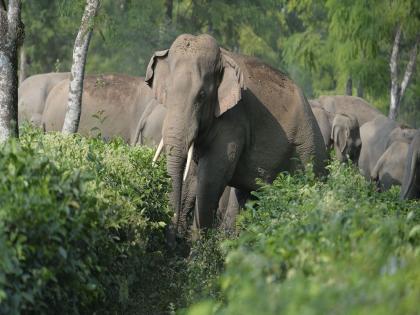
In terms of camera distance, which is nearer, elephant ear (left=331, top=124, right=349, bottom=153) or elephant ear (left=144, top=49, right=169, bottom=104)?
elephant ear (left=144, top=49, right=169, bottom=104)

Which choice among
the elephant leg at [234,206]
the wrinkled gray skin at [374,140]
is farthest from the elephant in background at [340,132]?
the elephant leg at [234,206]

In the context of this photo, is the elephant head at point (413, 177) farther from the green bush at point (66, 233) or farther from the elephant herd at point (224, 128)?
the green bush at point (66, 233)

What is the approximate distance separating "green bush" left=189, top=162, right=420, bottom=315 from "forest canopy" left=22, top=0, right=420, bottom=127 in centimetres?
1834

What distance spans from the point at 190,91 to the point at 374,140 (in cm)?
1414

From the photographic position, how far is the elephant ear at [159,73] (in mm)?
15177

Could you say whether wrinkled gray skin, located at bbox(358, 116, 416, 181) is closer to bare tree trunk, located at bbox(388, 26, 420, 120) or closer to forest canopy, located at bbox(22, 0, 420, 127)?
bare tree trunk, located at bbox(388, 26, 420, 120)

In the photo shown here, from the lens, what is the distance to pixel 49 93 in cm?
2583

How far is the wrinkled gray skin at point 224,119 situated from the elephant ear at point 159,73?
1cm

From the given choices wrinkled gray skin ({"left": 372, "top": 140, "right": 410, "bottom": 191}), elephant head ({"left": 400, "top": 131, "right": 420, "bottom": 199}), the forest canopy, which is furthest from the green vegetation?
the forest canopy

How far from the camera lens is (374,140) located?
92.5 ft

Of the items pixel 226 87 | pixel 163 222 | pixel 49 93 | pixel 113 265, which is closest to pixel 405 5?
pixel 49 93

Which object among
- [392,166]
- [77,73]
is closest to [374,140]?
[392,166]

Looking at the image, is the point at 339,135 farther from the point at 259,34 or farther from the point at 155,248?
the point at 259,34

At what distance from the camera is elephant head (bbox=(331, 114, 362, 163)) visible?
2441 cm
